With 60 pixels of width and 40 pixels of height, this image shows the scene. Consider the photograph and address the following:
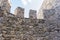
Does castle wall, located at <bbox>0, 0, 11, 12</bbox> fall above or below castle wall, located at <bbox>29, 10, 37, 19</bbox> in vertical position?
above

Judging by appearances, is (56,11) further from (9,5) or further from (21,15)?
(9,5)

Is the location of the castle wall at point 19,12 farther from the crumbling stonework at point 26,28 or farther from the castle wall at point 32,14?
the castle wall at point 32,14

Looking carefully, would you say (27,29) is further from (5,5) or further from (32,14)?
(5,5)

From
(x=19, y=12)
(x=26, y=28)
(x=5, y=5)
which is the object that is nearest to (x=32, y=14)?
(x=19, y=12)

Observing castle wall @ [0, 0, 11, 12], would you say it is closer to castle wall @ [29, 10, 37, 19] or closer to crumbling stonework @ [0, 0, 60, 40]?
crumbling stonework @ [0, 0, 60, 40]

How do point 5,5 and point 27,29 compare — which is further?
point 5,5

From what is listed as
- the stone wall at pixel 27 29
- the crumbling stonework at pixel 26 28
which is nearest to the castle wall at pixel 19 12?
the crumbling stonework at pixel 26 28

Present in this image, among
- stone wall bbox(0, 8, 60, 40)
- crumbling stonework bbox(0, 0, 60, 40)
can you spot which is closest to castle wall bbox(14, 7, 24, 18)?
crumbling stonework bbox(0, 0, 60, 40)

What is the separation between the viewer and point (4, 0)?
5527 millimetres

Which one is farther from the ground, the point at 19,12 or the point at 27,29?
the point at 19,12

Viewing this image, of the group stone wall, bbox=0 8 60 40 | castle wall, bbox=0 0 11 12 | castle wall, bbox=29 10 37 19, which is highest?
castle wall, bbox=0 0 11 12

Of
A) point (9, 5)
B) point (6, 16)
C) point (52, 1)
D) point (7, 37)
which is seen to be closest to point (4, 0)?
point (9, 5)

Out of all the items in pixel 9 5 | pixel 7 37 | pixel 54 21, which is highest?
pixel 9 5

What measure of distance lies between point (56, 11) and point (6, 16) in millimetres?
1646
